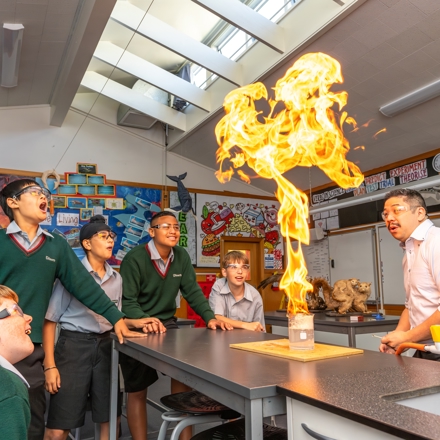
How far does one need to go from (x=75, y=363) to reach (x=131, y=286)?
1.97 ft

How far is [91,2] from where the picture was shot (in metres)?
4.58

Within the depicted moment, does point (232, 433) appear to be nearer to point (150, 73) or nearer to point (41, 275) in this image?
point (41, 275)

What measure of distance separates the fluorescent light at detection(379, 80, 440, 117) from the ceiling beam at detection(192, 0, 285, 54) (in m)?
1.55

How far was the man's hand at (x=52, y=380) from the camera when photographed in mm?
2420

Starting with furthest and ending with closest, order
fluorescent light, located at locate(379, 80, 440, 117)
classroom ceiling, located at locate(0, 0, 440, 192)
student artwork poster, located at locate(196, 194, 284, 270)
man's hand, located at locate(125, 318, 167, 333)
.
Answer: student artwork poster, located at locate(196, 194, 284, 270), fluorescent light, located at locate(379, 80, 440, 117), classroom ceiling, located at locate(0, 0, 440, 192), man's hand, located at locate(125, 318, 167, 333)

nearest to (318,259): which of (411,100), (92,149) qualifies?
(411,100)

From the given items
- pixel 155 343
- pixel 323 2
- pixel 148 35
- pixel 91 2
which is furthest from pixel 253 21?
pixel 155 343

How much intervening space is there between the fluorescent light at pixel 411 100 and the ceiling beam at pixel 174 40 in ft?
6.90

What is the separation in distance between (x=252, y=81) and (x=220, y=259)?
363cm

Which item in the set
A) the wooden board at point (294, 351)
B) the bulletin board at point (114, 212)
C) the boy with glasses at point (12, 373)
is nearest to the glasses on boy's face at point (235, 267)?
the wooden board at point (294, 351)

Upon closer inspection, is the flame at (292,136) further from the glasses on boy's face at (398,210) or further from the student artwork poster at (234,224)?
the student artwork poster at (234,224)

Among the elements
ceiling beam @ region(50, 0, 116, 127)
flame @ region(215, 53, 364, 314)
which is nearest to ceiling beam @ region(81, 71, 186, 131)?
ceiling beam @ region(50, 0, 116, 127)

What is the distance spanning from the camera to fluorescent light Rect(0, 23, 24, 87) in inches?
198

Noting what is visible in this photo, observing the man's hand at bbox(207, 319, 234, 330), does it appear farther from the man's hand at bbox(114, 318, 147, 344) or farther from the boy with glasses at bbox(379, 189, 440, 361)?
the boy with glasses at bbox(379, 189, 440, 361)
